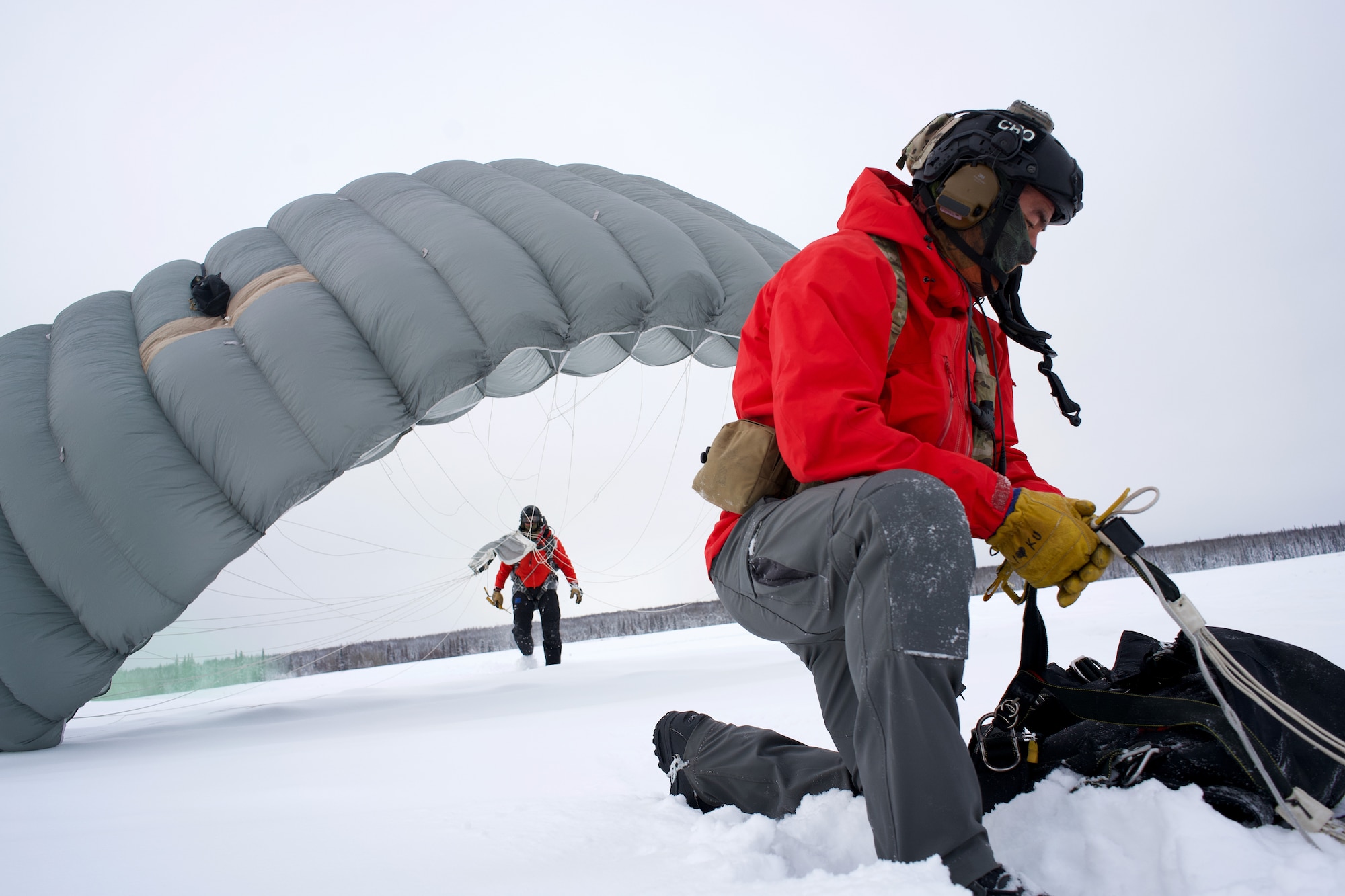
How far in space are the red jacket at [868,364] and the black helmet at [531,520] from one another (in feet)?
18.7

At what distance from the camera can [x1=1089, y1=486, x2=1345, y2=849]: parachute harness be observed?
109 centimetres

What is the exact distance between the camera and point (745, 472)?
1.53 meters

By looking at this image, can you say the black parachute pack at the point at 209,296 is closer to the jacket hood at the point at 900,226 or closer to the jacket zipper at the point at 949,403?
the jacket hood at the point at 900,226

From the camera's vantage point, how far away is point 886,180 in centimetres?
176

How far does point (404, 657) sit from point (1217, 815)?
14731mm

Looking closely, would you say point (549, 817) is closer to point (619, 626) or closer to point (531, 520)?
point (531, 520)

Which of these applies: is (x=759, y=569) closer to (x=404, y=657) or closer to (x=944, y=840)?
(x=944, y=840)

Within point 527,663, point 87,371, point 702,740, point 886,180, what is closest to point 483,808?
point 702,740

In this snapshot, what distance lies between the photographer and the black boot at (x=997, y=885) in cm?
97

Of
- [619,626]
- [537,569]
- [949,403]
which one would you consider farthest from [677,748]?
[619,626]

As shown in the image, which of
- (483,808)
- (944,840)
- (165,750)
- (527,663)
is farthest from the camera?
(527,663)

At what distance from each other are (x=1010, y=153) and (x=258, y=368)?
184 inches

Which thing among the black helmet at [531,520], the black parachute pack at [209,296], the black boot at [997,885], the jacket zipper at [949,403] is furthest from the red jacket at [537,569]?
the black boot at [997,885]

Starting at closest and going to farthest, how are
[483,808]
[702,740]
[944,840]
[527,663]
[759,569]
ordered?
[944,840]
[759,569]
[483,808]
[702,740]
[527,663]
